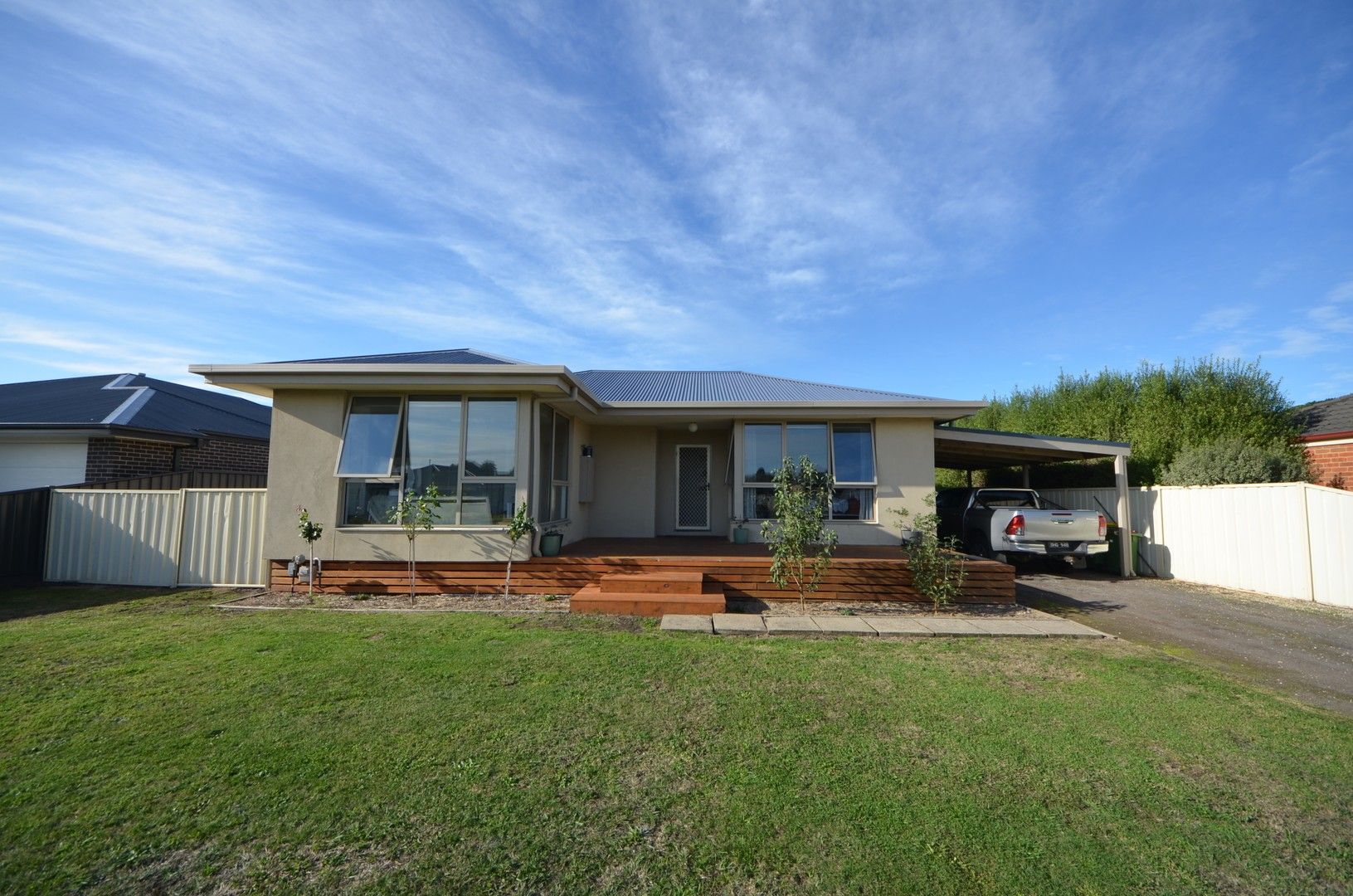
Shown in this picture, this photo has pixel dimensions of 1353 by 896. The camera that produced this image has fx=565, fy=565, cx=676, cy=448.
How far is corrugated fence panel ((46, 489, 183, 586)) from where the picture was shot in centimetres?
855

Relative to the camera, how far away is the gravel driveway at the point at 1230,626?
16.9 feet

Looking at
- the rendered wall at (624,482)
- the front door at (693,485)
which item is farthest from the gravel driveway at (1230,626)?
the rendered wall at (624,482)

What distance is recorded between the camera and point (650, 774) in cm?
305

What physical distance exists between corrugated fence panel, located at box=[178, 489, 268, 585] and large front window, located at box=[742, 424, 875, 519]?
782 centimetres

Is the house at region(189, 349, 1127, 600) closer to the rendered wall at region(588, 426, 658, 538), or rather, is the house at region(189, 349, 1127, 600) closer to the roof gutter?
the rendered wall at region(588, 426, 658, 538)

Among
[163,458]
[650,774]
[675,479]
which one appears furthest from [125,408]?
[650,774]

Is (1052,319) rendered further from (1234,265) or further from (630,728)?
(630,728)

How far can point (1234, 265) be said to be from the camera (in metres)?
11.9

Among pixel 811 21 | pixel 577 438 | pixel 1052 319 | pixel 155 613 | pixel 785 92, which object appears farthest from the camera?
pixel 1052 319

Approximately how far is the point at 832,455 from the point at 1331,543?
696cm

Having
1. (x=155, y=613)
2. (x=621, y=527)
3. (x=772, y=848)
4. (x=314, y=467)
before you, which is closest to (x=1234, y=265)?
(x=621, y=527)

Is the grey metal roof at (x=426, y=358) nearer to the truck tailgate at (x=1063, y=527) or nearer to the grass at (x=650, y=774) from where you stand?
the grass at (x=650, y=774)

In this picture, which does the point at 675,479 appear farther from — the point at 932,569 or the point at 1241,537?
the point at 1241,537

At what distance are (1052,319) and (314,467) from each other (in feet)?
57.3
